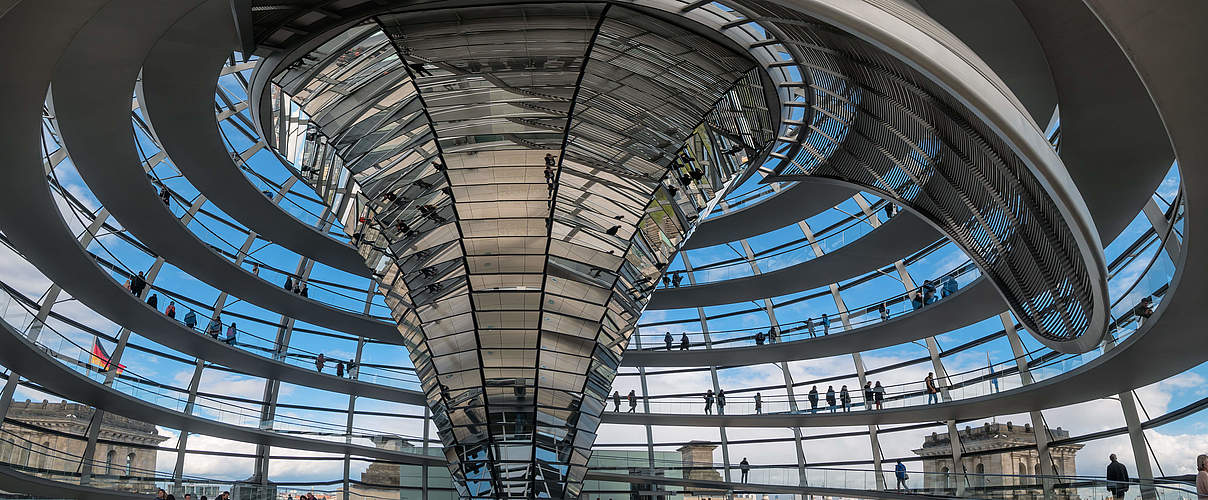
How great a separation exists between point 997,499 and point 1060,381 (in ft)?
14.0

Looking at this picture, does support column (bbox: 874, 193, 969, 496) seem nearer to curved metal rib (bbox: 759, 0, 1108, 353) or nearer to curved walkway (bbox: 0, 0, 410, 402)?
curved metal rib (bbox: 759, 0, 1108, 353)

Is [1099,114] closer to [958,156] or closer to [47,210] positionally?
[958,156]

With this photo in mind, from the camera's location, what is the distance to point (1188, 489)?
1548cm

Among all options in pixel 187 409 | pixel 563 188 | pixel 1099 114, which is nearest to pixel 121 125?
pixel 563 188

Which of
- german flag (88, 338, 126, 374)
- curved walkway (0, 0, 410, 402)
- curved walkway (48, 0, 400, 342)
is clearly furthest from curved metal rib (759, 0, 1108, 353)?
german flag (88, 338, 126, 374)

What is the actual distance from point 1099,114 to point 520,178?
11.7 m

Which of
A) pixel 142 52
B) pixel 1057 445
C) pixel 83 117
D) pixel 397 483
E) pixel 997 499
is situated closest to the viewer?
pixel 142 52

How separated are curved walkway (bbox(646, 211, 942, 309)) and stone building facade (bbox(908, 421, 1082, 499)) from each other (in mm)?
7646

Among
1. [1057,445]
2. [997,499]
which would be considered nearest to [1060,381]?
[997,499]

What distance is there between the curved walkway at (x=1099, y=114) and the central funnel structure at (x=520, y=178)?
579cm

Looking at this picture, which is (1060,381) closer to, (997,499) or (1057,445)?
(997,499)

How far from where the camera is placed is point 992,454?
106 feet

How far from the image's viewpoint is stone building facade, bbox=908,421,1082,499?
96.5 feet

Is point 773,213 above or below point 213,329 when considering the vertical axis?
above
